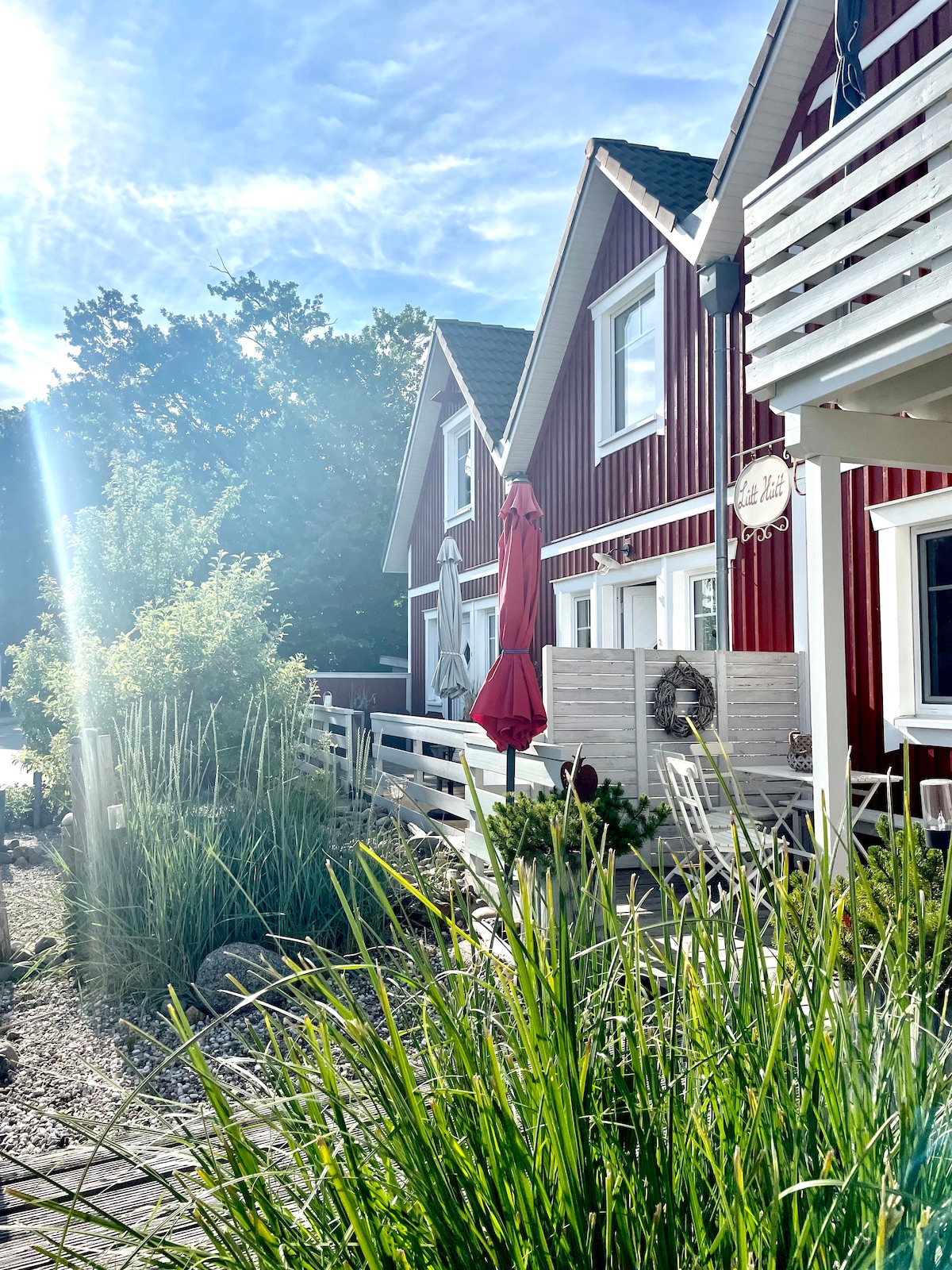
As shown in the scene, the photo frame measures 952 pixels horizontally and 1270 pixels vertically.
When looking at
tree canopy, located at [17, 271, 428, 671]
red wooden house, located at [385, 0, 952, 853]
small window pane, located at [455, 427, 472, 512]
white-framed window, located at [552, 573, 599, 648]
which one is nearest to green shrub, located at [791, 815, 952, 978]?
red wooden house, located at [385, 0, 952, 853]

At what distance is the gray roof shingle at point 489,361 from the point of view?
43.7 feet

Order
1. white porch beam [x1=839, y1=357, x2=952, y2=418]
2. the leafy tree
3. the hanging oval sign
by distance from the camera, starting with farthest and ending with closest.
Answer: the leafy tree < the hanging oval sign < white porch beam [x1=839, y1=357, x2=952, y2=418]

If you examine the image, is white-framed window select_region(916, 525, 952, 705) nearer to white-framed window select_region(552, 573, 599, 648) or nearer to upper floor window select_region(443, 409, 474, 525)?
white-framed window select_region(552, 573, 599, 648)

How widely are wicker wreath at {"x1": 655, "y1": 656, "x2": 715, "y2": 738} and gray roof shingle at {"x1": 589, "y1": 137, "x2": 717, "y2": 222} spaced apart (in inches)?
167

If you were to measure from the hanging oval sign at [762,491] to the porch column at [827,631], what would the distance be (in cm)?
243

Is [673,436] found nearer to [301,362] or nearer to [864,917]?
[864,917]

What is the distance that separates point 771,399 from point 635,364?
5.17 metres

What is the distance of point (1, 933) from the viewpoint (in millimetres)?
5023

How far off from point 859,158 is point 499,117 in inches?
237

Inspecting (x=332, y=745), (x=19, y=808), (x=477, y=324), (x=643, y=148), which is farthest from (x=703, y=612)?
(x=19, y=808)

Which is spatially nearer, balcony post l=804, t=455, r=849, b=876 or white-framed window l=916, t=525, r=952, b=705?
balcony post l=804, t=455, r=849, b=876

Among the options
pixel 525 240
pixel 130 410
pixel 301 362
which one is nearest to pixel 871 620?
pixel 525 240

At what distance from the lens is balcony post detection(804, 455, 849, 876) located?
4266 millimetres

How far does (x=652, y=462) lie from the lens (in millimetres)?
8961
